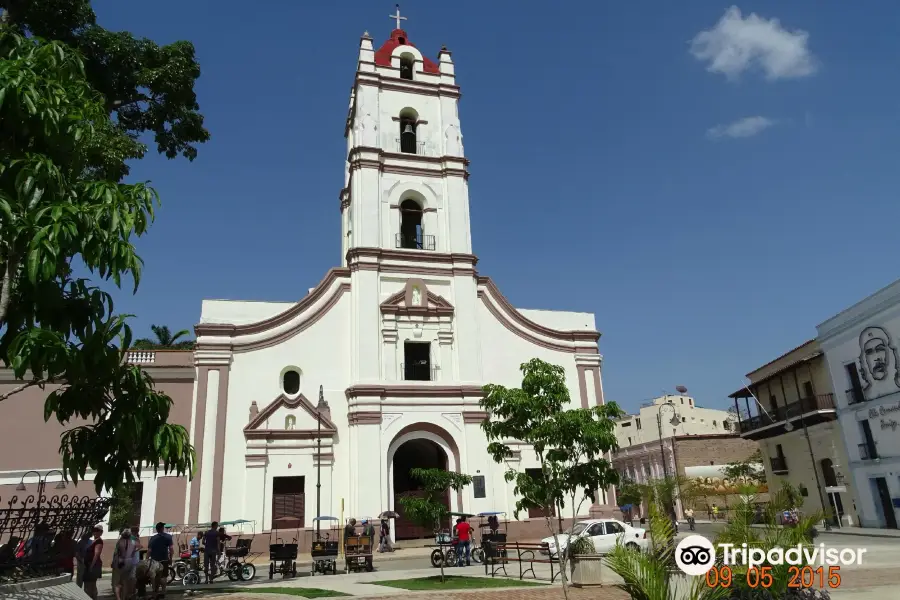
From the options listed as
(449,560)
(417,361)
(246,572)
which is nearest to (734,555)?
(449,560)

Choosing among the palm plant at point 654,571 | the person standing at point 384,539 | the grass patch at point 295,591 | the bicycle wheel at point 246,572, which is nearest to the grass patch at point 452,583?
the grass patch at point 295,591

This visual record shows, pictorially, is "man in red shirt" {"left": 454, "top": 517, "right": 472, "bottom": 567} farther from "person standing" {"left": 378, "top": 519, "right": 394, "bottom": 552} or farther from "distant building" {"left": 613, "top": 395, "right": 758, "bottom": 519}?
"distant building" {"left": 613, "top": 395, "right": 758, "bottom": 519}

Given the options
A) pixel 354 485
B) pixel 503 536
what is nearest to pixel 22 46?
pixel 503 536

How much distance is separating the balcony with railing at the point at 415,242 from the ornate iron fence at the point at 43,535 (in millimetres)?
20897

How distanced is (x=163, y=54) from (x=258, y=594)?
46.7 ft

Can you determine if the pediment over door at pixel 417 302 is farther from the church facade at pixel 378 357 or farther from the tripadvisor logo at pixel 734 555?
the tripadvisor logo at pixel 734 555

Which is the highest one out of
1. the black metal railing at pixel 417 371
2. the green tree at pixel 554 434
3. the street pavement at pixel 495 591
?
the black metal railing at pixel 417 371

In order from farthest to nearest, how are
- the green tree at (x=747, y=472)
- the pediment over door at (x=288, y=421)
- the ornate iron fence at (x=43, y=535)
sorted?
the green tree at (x=747, y=472) < the pediment over door at (x=288, y=421) < the ornate iron fence at (x=43, y=535)

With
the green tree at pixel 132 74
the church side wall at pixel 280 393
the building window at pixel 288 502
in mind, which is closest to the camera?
the green tree at pixel 132 74

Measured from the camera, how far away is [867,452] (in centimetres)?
2888

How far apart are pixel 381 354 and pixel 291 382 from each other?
3.81 meters

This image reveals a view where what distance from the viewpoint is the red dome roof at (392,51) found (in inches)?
1293

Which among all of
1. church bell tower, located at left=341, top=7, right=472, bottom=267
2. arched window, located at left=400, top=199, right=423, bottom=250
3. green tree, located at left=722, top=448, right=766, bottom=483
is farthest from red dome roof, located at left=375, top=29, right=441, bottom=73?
green tree, located at left=722, top=448, right=766, bottom=483

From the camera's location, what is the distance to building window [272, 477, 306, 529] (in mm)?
24109
